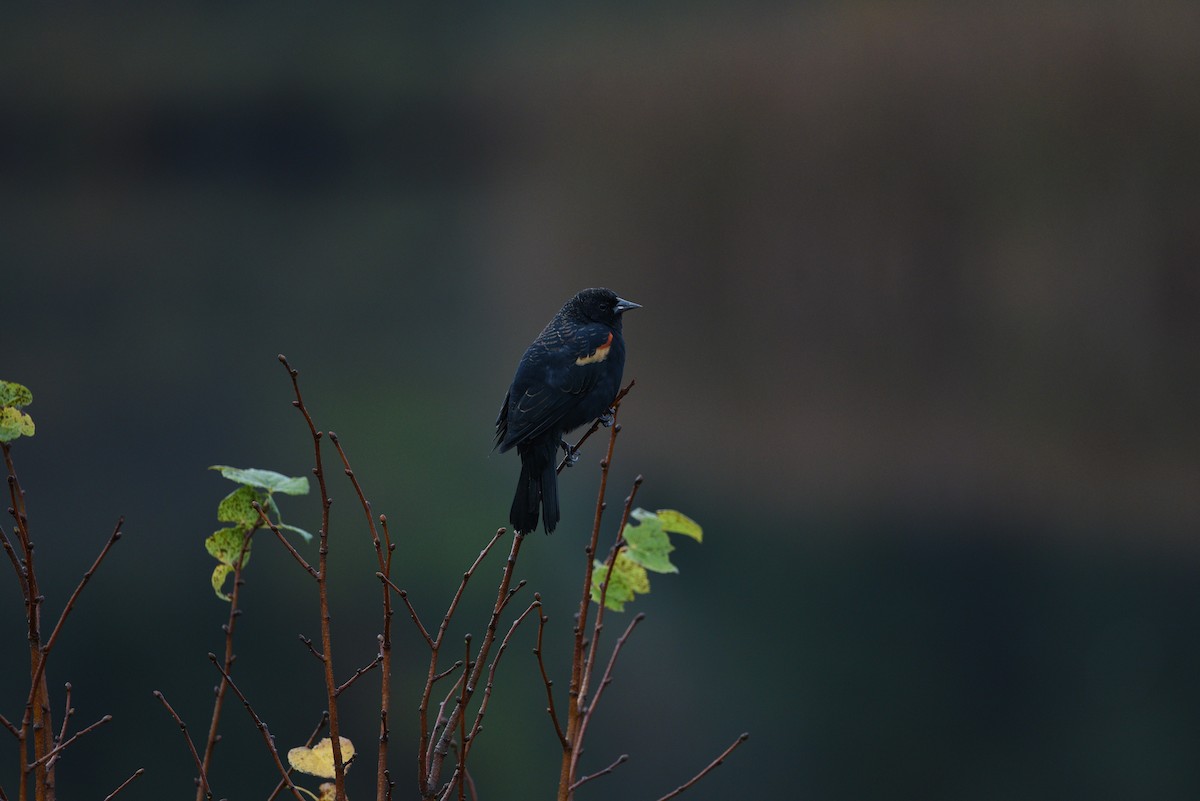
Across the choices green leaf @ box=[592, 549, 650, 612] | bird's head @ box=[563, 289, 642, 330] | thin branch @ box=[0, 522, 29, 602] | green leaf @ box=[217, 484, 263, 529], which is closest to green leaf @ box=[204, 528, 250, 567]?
green leaf @ box=[217, 484, 263, 529]

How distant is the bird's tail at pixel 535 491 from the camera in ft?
4.18

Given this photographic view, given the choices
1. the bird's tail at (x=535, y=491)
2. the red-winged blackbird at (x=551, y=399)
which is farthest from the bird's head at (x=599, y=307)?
the bird's tail at (x=535, y=491)

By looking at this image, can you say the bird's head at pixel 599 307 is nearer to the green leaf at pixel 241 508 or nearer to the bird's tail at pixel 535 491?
the bird's tail at pixel 535 491

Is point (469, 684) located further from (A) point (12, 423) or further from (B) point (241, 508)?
(A) point (12, 423)

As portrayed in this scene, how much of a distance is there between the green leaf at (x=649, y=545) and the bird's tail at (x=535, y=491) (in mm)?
354

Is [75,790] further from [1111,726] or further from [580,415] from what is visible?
[1111,726]

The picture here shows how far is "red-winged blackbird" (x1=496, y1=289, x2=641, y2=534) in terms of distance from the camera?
4.37 feet

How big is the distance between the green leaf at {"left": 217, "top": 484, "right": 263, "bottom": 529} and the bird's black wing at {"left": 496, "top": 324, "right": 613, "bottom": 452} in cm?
48

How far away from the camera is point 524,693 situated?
10.9 ft

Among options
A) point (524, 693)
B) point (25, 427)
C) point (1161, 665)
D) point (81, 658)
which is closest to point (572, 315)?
point (25, 427)

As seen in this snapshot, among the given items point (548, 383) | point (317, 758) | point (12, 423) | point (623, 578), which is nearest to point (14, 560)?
point (12, 423)

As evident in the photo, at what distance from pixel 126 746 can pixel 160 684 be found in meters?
0.24

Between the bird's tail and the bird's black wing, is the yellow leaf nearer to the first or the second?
the bird's tail

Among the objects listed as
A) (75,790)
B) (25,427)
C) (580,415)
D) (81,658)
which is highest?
(25,427)
